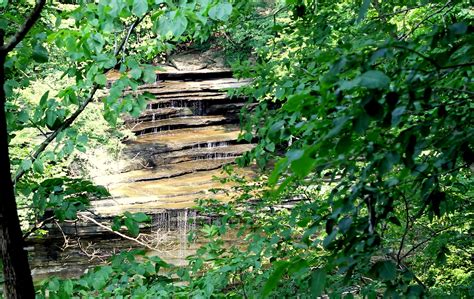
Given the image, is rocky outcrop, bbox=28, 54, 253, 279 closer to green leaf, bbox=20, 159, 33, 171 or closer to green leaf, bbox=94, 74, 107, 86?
green leaf, bbox=20, 159, 33, 171

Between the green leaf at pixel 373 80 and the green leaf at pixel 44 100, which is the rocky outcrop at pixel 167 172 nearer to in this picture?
the green leaf at pixel 44 100

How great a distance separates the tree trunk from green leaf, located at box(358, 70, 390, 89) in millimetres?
1345

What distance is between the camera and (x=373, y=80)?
82 cm

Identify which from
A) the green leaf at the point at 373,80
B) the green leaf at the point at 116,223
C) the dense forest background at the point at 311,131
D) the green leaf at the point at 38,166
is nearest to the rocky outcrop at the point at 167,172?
the dense forest background at the point at 311,131

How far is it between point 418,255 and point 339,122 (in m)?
4.06

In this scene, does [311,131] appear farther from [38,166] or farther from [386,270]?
[38,166]

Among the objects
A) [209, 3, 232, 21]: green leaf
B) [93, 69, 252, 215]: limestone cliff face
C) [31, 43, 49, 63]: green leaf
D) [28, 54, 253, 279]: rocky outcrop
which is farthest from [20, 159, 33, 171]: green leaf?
[93, 69, 252, 215]: limestone cliff face

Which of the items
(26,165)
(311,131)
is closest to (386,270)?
(311,131)

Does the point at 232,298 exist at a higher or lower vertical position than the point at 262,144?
lower

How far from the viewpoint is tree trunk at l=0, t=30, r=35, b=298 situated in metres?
1.72

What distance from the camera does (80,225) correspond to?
11.2 m

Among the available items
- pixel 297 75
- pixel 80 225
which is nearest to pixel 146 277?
pixel 297 75

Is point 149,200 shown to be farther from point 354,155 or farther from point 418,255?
point 354,155

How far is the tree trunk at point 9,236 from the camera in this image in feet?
5.63
